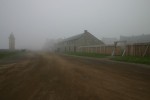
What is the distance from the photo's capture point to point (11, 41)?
152 m

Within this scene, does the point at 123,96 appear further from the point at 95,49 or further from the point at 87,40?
the point at 87,40

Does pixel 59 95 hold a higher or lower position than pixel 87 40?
lower

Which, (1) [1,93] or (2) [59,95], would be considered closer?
(2) [59,95]

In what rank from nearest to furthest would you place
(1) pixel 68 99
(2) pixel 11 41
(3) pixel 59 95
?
(1) pixel 68 99
(3) pixel 59 95
(2) pixel 11 41

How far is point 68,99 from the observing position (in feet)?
14.8

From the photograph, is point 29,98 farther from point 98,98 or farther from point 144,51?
point 144,51

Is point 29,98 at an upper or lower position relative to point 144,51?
lower

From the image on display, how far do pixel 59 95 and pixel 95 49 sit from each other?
30.3 metres

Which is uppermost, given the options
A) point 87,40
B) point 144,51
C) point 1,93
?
point 87,40

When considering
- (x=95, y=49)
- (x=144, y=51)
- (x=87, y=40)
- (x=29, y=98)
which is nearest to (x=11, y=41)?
(x=87, y=40)

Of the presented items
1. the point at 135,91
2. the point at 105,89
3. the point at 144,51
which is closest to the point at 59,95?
the point at 105,89

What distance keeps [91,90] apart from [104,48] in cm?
2544

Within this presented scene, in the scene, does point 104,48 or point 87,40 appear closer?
point 104,48

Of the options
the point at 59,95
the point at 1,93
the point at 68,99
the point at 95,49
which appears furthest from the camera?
the point at 95,49
